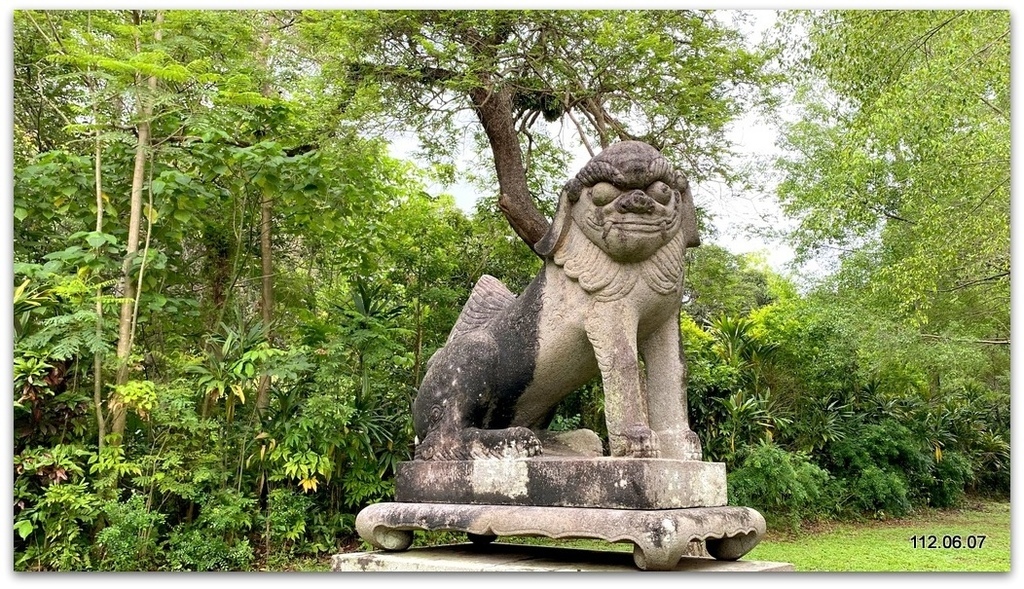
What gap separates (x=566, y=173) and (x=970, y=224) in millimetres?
4732

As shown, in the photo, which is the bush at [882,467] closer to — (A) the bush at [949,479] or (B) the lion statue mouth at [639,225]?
(A) the bush at [949,479]

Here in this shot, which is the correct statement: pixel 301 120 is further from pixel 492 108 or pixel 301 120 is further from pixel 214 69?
pixel 492 108

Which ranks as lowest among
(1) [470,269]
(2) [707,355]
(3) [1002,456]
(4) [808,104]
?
(3) [1002,456]

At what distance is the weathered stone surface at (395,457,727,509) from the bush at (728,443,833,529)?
6420 mm

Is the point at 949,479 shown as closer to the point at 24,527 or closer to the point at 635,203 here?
the point at 635,203

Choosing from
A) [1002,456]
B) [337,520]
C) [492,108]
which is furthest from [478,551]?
[1002,456]

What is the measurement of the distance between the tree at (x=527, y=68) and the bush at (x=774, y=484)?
12.1 ft

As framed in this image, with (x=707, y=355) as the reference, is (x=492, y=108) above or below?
above

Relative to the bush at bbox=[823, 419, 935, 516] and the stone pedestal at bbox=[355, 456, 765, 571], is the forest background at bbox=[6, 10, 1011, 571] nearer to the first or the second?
the bush at bbox=[823, 419, 935, 516]

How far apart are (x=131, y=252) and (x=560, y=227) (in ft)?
13.4

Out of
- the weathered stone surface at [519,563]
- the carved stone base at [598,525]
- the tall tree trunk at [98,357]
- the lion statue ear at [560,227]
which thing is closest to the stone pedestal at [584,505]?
the carved stone base at [598,525]

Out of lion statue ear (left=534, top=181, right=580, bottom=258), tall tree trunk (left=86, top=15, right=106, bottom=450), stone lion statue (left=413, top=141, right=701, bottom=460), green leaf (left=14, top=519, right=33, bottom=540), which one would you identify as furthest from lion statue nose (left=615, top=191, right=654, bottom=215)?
green leaf (left=14, top=519, right=33, bottom=540)

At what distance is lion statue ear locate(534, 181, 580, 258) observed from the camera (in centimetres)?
395

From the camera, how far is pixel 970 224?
883 centimetres
